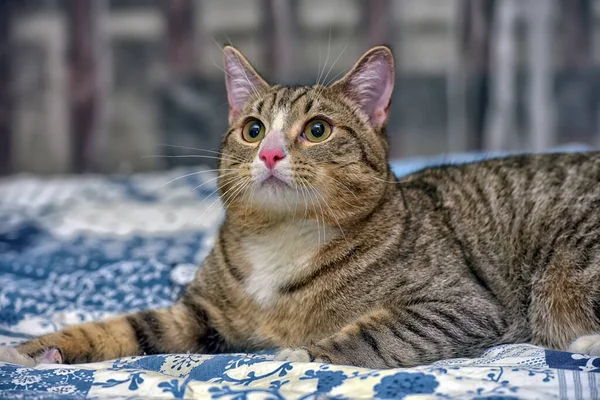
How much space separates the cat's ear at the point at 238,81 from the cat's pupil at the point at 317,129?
0.29 meters

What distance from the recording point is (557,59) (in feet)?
14.2

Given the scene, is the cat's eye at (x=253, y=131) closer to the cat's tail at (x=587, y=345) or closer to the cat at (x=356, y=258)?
the cat at (x=356, y=258)

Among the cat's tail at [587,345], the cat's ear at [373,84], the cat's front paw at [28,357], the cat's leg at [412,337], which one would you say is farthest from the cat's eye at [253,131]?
the cat's tail at [587,345]

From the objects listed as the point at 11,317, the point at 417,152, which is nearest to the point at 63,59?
the point at 417,152

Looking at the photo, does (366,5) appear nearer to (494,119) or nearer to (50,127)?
(494,119)

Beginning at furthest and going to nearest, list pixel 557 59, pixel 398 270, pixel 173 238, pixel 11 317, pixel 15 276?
pixel 557 59
pixel 173 238
pixel 15 276
pixel 11 317
pixel 398 270

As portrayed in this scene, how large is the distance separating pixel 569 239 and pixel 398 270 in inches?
18.6

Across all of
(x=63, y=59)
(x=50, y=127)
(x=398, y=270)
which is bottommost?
(x=398, y=270)

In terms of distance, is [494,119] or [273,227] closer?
[273,227]

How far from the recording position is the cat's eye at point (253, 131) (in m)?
1.94

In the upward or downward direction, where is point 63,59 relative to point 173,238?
upward

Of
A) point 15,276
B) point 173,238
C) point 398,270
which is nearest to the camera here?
point 398,270

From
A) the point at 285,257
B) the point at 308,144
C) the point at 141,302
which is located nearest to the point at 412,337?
the point at 285,257

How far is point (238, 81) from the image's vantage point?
2.14m
